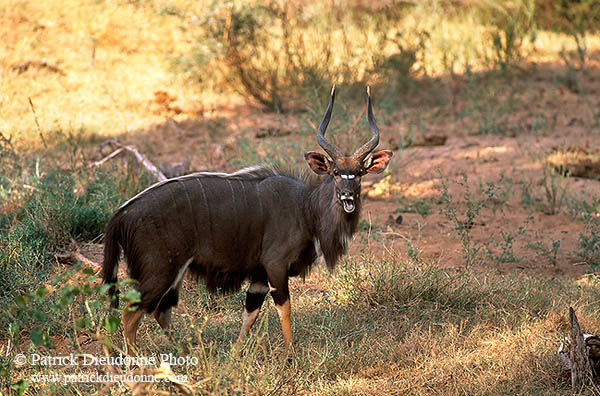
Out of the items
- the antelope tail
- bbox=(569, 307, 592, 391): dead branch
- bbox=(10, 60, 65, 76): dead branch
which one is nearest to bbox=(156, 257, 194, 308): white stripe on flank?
the antelope tail

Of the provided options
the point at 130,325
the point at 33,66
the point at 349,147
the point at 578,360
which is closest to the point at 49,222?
the point at 130,325

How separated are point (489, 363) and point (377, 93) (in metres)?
7.23

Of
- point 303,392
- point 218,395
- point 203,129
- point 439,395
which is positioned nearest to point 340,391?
point 303,392

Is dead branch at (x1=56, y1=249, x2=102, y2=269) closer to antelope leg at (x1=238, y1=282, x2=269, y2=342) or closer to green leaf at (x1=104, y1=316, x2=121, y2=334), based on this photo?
antelope leg at (x1=238, y1=282, x2=269, y2=342)

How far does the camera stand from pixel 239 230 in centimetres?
412

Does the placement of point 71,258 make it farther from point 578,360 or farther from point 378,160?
point 578,360

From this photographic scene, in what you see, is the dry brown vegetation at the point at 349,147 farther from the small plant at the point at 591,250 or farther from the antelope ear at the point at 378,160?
the antelope ear at the point at 378,160

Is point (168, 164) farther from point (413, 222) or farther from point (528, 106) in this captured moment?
point (528, 106)

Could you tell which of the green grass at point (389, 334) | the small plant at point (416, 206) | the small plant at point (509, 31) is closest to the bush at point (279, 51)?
the small plant at point (509, 31)

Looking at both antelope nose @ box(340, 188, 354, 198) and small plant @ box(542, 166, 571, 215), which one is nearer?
antelope nose @ box(340, 188, 354, 198)

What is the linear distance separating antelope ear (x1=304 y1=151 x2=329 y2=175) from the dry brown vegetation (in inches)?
34.5

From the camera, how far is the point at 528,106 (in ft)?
35.5

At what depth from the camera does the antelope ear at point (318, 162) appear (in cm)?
446

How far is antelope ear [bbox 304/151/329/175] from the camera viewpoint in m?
4.46
